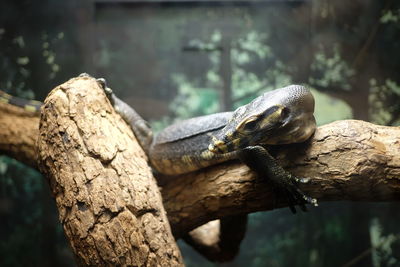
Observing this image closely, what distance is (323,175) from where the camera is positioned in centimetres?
261

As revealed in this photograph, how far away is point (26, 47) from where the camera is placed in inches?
163

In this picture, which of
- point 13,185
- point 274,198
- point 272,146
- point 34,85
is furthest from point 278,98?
point 13,185

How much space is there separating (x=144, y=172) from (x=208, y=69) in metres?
2.21

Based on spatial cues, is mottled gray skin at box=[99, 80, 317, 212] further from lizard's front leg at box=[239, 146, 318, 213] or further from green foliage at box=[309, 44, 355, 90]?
green foliage at box=[309, 44, 355, 90]

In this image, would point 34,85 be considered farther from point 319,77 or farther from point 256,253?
point 256,253

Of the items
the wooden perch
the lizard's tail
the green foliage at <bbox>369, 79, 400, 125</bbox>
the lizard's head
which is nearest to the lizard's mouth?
the lizard's head

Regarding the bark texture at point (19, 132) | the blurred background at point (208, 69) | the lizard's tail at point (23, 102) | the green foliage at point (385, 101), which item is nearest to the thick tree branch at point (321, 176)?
the green foliage at point (385, 101)

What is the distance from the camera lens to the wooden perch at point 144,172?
2.43 m

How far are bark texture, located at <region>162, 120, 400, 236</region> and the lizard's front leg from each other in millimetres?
71

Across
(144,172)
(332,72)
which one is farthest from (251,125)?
(332,72)

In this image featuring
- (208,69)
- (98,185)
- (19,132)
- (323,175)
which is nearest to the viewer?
(98,185)

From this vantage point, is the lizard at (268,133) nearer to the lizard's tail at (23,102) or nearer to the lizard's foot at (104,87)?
the lizard's foot at (104,87)

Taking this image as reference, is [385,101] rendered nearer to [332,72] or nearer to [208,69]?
[332,72]

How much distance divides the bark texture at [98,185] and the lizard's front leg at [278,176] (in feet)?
2.62
